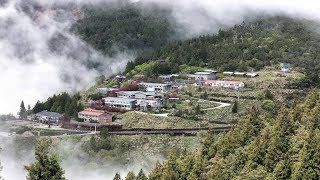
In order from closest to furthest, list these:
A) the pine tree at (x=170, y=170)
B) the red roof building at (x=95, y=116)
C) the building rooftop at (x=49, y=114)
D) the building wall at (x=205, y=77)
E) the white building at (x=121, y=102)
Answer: the pine tree at (x=170, y=170)
the red roof building at (x=95, y=116)
the building rooftop at (x=49, y=114)
the white building at (x=121, y=102)
the building wall at (x=205, y=77)

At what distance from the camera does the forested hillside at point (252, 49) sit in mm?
69312

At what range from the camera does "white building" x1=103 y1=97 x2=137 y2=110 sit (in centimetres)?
5878

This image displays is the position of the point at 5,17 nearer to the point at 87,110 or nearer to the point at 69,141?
the point at 87,110

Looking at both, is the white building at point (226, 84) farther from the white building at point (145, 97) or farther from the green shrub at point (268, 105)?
the green shrub at point (268, 105)

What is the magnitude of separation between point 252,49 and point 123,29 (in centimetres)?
3325

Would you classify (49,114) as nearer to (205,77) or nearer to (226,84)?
(205,77)

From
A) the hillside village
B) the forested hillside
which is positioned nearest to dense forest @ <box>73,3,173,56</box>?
the forested hillside

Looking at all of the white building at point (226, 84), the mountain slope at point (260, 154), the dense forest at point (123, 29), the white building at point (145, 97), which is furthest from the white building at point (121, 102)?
the dense forest at point (123, 29)

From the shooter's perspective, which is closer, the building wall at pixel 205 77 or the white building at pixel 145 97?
A: the white building at pixel 145 97

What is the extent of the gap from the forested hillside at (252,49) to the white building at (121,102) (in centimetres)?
1433

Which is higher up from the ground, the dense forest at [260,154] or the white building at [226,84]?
the white building at [226,84]

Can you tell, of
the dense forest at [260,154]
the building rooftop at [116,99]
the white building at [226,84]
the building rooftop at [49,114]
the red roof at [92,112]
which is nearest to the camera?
the dense forest at [260,154]

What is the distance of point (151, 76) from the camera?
70000 millimetres

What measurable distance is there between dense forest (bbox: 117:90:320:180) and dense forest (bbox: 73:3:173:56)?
65.9 meters
